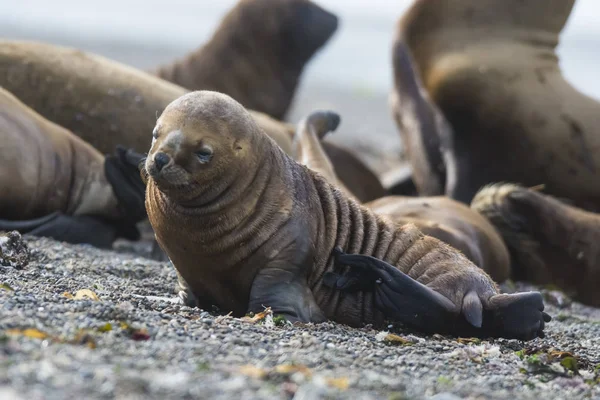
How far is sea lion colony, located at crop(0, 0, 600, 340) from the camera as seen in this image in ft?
15.3

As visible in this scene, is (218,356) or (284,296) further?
(284,296)

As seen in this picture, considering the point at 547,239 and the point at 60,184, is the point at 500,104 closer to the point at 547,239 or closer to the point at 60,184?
the point at 547,239

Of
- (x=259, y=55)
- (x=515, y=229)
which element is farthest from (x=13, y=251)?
(x=259, y=55)

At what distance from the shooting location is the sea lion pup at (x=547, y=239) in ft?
26.3

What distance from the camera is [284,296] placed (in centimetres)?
457

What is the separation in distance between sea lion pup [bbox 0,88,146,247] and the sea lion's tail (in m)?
2.64

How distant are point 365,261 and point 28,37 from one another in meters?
24.0

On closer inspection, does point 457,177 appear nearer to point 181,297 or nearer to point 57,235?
point 57,235

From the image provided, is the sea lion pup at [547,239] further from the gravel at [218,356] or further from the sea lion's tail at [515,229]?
the gravel at [218,356]

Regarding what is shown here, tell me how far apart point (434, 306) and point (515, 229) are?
11.4 ft

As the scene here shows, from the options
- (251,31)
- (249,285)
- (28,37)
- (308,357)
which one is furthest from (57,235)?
(28,37)

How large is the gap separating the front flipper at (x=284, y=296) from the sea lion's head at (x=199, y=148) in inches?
17.0

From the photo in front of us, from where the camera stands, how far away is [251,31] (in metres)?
11.9

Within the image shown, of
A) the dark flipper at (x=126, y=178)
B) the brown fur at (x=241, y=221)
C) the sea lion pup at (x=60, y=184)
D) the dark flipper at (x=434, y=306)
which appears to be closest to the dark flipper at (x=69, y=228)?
the sea lion pup at (x=60, y=184)
